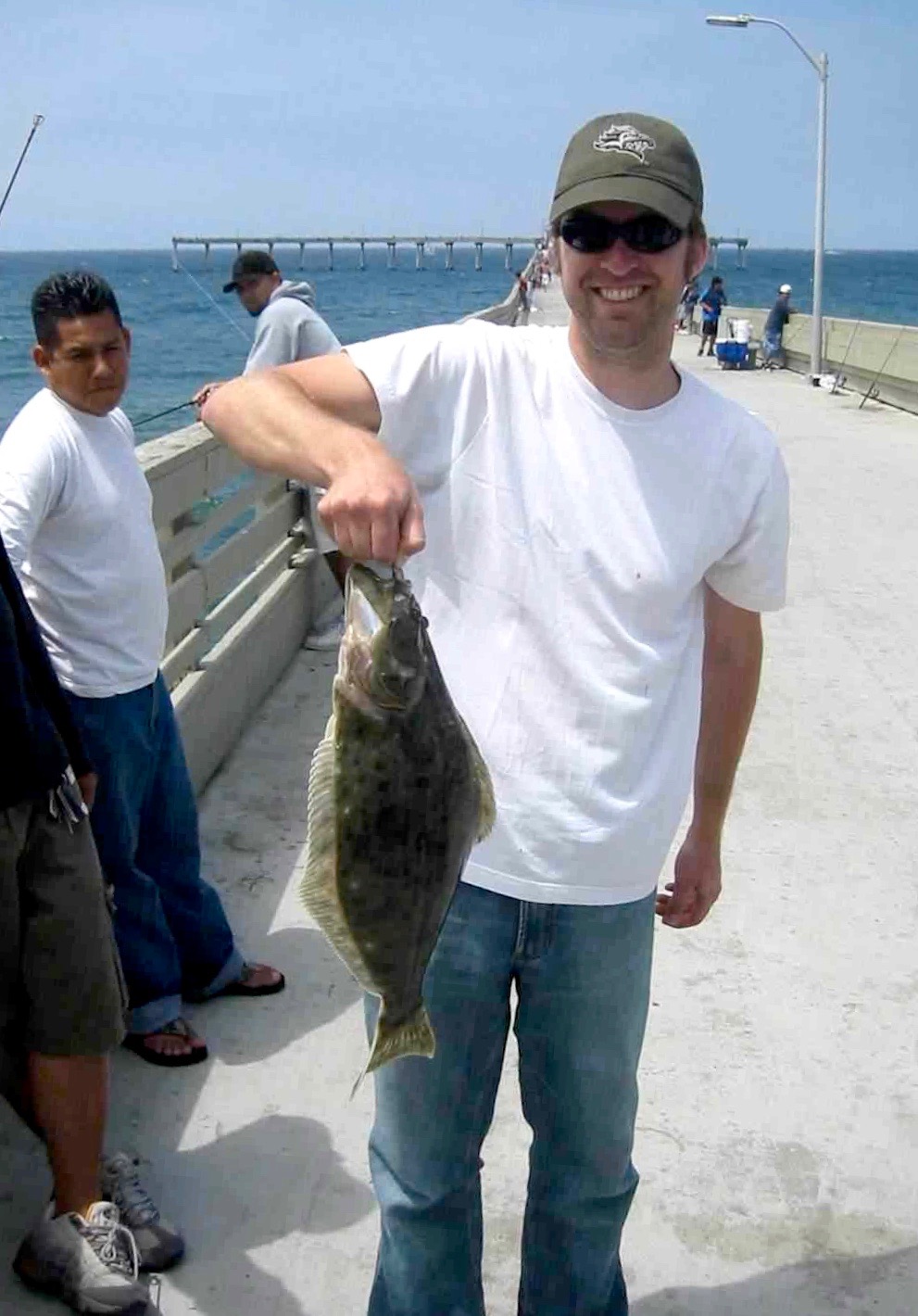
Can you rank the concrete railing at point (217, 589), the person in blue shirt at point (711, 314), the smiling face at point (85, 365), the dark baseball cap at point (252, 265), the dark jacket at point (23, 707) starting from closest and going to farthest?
the dark jacket at point (23, 707) < the smiling face at point (85, 365) < the concrete railing at point (217, 589) < the dark baseball cap at point (252, 265) < the person in blue shirt at point (711, 314)

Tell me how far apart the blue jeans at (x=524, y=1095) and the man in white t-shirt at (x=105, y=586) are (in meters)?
1.61

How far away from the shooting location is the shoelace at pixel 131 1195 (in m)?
3.43

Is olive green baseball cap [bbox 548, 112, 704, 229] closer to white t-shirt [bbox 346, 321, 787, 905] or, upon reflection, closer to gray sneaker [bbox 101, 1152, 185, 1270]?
white t-shirt [bbox 346, 321, 787, 905]

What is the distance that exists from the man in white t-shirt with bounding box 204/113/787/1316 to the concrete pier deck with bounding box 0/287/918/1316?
0.97 metres

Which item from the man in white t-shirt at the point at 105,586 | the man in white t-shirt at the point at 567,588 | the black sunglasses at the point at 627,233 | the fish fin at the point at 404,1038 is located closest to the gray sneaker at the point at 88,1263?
the man in white t-shirt at the point at 567,588

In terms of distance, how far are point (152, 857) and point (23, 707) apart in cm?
152

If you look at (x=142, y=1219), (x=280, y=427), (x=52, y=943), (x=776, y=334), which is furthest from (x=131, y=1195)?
(x=776, y=334)

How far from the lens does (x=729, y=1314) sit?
3.34 m

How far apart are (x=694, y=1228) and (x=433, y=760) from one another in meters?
2.00

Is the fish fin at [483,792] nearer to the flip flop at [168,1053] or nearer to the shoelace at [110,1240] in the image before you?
the shoelace at [110,1240]

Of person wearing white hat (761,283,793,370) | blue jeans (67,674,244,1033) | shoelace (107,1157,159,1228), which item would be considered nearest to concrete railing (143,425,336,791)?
blue jeans (67,674,244,1033)

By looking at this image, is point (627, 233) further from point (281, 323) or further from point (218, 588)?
point (281, 323)

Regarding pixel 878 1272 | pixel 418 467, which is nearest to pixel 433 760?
pixel 418 467

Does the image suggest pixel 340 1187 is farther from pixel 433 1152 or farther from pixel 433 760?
pixel 433 760
